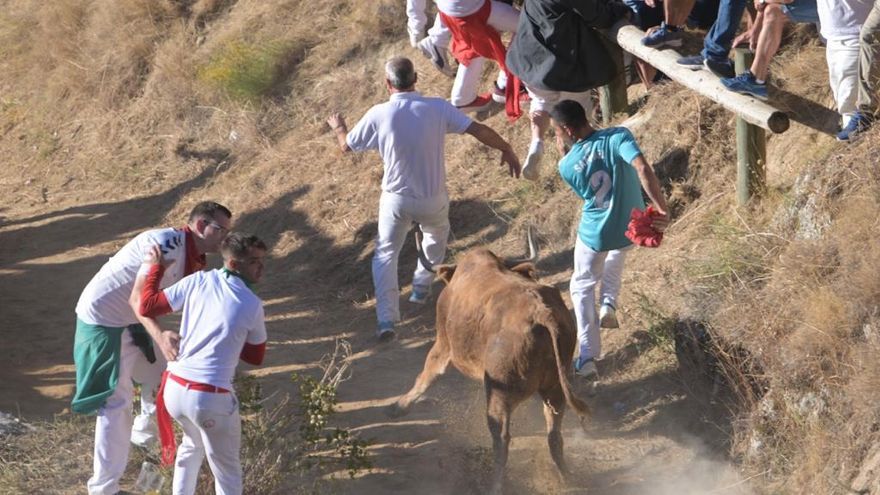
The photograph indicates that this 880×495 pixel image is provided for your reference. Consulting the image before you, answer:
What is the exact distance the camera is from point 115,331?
7559mm

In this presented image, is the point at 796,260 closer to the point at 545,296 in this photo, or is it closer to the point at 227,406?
the point at 545,296

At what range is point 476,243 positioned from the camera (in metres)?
11.0

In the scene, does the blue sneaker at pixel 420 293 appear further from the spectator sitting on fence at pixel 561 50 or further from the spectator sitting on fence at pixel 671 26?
the spectator sitting on fence at pixel 671 26

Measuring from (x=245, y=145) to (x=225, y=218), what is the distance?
664cm

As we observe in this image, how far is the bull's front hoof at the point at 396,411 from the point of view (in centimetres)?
886

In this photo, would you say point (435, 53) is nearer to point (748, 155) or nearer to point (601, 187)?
point (748, 155)

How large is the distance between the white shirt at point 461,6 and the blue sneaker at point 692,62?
2.07 m

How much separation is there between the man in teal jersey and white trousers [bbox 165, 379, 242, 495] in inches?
101

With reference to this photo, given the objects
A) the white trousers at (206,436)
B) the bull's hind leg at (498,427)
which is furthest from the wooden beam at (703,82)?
the white trousers at (206,436)

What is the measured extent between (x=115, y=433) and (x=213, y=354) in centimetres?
114

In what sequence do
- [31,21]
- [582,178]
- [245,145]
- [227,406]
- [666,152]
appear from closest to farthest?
[227,406] < [582,178] < [666,152] < [245,145] < [31,21]

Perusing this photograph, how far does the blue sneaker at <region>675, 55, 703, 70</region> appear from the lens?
892 centimetres

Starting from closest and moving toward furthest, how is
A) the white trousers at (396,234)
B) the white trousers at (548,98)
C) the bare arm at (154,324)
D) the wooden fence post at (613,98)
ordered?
the bare arm at (154,324) → the white trousers at (396,234) → the white trousers at (548,98) → the wooden fence post at (613,98)

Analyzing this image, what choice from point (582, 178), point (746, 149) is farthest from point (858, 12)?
point (582, 178)
